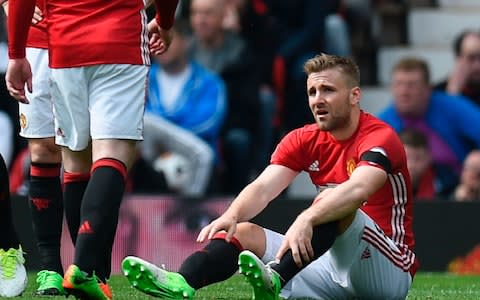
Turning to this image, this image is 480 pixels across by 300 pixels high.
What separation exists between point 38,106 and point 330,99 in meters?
1.52

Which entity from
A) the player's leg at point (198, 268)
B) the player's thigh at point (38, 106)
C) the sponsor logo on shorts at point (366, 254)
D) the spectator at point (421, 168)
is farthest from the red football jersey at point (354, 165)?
the spectator at point (421, 168)

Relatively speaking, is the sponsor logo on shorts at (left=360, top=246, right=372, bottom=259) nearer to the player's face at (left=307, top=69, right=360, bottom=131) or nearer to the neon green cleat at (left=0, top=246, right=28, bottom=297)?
the player's face at (left=307, top=69, right=360, bottom=131)

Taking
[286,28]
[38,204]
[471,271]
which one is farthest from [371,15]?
[38,204]

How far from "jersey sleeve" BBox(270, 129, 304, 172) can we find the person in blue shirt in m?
5.33

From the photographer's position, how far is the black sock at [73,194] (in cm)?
645

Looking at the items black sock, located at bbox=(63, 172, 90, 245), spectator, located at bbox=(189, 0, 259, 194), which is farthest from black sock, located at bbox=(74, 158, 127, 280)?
spectator, located at bbox=(189, 0, 259, 194)

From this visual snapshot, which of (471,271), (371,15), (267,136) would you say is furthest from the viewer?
(371,15)

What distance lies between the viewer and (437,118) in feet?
38.2

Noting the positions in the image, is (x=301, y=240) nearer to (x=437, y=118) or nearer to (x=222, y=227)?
(x=222, y=227)

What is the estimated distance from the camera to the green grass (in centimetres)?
670

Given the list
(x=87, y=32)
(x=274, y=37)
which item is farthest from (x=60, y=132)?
(x=274, y=37)

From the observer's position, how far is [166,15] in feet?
21.5

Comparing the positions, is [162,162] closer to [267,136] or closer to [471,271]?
[267,136]

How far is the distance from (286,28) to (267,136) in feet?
3.41
